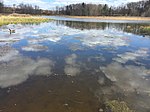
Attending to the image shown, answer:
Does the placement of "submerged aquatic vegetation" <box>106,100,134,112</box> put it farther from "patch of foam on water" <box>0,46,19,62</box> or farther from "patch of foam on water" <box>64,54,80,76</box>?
"patch of foam on water" <box>0,46,19,62</box>

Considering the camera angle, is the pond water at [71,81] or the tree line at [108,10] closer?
the pond water at [71,81]

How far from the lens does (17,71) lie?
10.2 m

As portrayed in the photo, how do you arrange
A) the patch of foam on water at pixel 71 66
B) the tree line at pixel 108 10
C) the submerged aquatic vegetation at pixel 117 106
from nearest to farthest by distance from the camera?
the submerged aquatic vegetation at pixel 117 106, the patch of foam on water at pixel 71 66, the tree line at pixel 108 10

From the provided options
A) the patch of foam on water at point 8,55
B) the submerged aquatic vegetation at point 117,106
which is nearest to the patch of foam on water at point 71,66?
the submerged aquatic vegetation at point 117,106

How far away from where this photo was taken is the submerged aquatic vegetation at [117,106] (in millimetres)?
6624

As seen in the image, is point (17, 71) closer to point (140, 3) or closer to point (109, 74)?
point (109, 74)

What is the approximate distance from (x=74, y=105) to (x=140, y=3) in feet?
442

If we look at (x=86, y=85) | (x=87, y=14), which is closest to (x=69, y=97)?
(x=86, y=85)

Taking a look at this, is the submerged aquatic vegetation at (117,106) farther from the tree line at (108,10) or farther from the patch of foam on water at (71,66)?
the tree line at (108,10)

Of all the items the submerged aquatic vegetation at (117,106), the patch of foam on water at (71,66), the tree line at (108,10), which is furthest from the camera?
the tree line at (108,10)

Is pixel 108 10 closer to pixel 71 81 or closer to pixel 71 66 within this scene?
pixel 71 66

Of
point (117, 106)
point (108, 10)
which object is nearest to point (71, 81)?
point (117, 106)

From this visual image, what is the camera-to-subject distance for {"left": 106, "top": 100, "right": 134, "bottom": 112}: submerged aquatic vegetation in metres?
6.62

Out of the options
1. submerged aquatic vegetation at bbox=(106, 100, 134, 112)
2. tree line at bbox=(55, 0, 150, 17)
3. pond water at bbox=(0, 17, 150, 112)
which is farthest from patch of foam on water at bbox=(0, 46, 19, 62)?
tree line at bbox=(55, 0, 150, 17)
